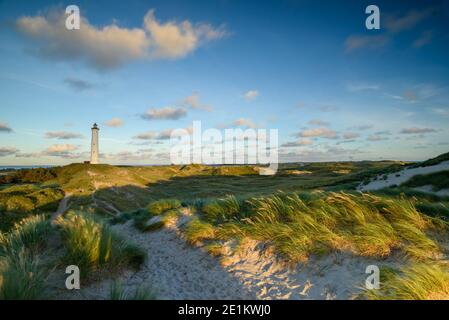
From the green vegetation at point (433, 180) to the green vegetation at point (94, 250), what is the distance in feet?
91.0

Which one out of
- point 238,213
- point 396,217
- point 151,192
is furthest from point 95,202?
point 396,217

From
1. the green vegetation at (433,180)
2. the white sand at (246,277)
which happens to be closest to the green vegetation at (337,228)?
the white sand at (246,277)

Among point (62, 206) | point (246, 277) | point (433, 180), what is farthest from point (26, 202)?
point (433, 180)

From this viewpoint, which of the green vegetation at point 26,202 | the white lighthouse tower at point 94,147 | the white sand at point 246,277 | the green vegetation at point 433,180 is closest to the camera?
the white sand at point 246,277

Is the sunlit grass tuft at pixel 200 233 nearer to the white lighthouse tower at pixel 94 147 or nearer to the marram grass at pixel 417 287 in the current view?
the marram grass at pixel 417 287

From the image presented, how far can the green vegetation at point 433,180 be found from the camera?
25.7 m

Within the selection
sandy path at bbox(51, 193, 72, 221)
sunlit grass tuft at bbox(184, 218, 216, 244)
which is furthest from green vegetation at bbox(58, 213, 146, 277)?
sandy path at bbox(51, 193, 72, 221)

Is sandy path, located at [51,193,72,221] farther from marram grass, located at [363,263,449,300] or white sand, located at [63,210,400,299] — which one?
marram grass, located at [363,263,449,300]

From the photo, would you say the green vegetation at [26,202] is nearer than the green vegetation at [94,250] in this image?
No

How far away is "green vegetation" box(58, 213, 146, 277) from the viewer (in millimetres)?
7090

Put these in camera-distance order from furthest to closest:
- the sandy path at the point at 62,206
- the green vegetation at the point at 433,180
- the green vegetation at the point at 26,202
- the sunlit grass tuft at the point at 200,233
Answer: the sandy path at the point at 62,206 → the green vegetation at the point at 26,202 → the green vegetation at the point at 433,180 → the sunlit grass tuft at the point at 200,233

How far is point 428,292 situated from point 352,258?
2.02 metres

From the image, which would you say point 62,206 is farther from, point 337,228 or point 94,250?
point 337,228

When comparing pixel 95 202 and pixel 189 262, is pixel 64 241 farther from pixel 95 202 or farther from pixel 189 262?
pixel 95 202
